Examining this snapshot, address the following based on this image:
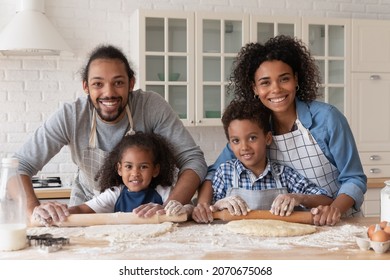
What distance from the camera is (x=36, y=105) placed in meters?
3.84

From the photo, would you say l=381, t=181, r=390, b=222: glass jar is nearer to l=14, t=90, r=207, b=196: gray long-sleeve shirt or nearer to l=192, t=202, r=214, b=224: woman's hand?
l=192, t=202, r=214, b=224: woman's hand

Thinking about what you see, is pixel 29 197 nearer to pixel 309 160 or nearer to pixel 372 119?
pixel 309 160

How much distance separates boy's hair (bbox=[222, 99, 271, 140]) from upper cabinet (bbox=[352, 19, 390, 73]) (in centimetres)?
229

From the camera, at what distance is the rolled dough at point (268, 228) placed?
58.9 inches

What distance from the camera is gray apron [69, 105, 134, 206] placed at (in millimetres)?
2093

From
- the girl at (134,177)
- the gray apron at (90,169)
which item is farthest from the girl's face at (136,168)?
the gray apron at (90,169)

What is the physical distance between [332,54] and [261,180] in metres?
2.36

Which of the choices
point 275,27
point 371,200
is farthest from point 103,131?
point 371,200

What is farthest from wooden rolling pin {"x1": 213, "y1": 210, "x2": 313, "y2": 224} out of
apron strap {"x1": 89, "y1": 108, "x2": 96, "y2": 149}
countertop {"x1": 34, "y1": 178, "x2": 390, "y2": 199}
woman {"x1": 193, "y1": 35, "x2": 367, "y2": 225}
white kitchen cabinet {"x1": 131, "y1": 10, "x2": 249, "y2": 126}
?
white kitchen cabinet {"x1": 131, "y1": 10, "x2": 249, "y2": 126}

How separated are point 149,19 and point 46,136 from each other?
6.37 feet

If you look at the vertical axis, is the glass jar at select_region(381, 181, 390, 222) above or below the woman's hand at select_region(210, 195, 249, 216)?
above

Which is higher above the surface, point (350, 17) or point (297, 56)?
point (350, 17)

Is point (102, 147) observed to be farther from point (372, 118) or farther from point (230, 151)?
point (372, 118)

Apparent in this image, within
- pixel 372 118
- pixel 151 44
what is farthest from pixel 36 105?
pixel 372 118
